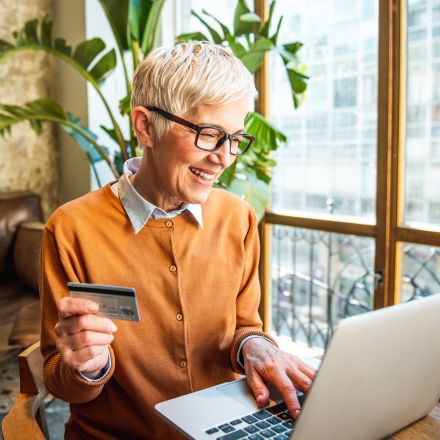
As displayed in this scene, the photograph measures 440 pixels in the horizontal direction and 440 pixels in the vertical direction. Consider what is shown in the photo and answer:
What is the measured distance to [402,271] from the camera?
269 cm

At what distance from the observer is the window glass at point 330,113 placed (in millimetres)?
2764

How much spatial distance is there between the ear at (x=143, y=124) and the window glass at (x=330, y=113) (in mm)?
1787

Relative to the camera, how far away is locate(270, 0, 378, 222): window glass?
2764 mm

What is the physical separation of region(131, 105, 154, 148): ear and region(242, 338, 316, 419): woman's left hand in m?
0.51

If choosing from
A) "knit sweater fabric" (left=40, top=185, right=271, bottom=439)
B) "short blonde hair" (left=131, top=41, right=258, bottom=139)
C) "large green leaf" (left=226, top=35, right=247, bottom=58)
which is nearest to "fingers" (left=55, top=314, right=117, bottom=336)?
"knit sweater fabric" (left=40, top=185, right=271, bottom=439)

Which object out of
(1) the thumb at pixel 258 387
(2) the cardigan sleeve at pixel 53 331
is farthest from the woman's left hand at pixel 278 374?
(2) the cardigan sleeve at pixel 53 331

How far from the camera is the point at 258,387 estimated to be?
96 centimetres

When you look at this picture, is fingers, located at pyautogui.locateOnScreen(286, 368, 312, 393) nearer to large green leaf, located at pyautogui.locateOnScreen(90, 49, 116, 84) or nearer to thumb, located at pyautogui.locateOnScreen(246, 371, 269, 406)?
thumb, located at pyautogui.locateOnScreen(246, 371, 269, 406)

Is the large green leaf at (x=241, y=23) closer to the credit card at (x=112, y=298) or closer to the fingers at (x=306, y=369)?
the fingers at (x=306, y=369)

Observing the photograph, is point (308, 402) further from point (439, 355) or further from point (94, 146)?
point (94, 146)

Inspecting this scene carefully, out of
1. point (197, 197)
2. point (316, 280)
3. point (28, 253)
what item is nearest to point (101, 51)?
point (28, 253)

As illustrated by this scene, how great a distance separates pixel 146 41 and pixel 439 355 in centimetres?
249

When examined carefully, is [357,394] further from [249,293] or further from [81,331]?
[249,293]

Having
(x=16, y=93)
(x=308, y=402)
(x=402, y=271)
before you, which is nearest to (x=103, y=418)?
(x=308, y=402)
